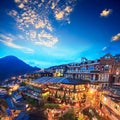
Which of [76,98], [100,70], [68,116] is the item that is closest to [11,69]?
[100,70]

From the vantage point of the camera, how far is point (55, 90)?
32.2 meters

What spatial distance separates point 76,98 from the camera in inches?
1172

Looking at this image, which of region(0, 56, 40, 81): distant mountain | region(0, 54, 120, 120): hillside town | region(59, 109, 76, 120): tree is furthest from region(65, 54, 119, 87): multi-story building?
region(0, 56, 40, 81): distant mountain

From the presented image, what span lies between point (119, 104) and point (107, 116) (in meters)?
3.28

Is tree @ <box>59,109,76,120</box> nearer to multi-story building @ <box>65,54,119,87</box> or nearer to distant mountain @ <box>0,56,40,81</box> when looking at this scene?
multi-story building @ <box>65,54,119,87</box>

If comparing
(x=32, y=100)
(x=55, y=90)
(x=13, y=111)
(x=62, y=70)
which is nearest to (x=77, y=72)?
(x=62, y=70)

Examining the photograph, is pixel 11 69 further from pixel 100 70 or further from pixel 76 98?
pixel 76 98

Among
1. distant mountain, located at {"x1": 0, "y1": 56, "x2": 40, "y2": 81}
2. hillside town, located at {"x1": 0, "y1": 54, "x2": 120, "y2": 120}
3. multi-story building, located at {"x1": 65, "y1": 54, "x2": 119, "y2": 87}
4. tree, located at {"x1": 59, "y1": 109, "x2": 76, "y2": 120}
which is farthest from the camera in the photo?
distant mountain, located at {"x1": 0, "y1": 56, "x2": 40, "y2": 81}

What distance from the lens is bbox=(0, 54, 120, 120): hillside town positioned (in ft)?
72.2

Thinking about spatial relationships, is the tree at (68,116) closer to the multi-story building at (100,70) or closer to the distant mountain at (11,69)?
the multi-story building at (100,70)

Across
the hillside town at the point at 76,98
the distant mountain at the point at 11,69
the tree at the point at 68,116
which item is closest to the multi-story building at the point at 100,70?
the hillside town at the point at 76,98

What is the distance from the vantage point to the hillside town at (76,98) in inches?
867

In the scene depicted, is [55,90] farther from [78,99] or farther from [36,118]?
[36,118]

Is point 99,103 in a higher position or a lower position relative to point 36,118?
higher
